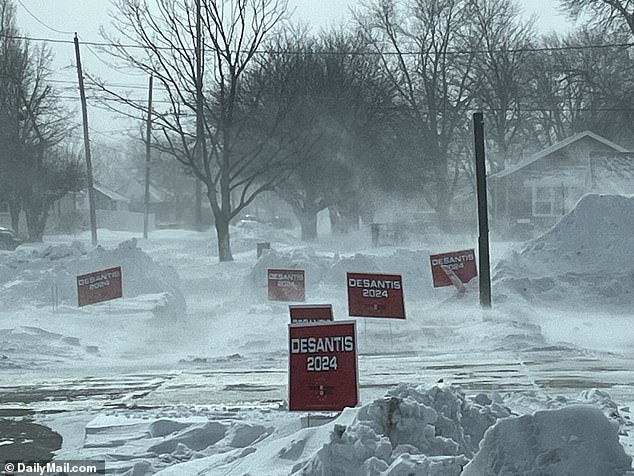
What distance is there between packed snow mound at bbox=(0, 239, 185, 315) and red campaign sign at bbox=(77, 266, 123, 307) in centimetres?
173

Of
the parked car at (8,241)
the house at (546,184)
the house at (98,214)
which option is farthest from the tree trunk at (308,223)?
the house at (98,214)

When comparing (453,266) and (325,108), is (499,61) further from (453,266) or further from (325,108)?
(453,266)

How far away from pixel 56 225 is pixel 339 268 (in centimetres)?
5324

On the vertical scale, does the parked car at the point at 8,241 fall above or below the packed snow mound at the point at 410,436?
above

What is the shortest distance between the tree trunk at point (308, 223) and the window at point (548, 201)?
11.9m

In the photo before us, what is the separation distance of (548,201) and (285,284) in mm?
34733

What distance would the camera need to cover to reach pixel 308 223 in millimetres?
56875

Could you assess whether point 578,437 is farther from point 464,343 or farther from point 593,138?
point 593,138

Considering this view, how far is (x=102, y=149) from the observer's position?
18188cm

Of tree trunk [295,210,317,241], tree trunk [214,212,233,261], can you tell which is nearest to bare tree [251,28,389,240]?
tree trunk [295,210,317,241]

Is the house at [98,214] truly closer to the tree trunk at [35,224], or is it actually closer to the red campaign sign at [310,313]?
the tree trunk at [35,224]

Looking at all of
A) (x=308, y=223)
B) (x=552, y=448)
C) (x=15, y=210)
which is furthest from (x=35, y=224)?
(x=552, y=448)

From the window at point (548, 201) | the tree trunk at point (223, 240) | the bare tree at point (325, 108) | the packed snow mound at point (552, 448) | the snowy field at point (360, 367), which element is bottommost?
the snowy field at point (360, 367)

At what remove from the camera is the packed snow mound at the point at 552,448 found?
5777 millimetres
